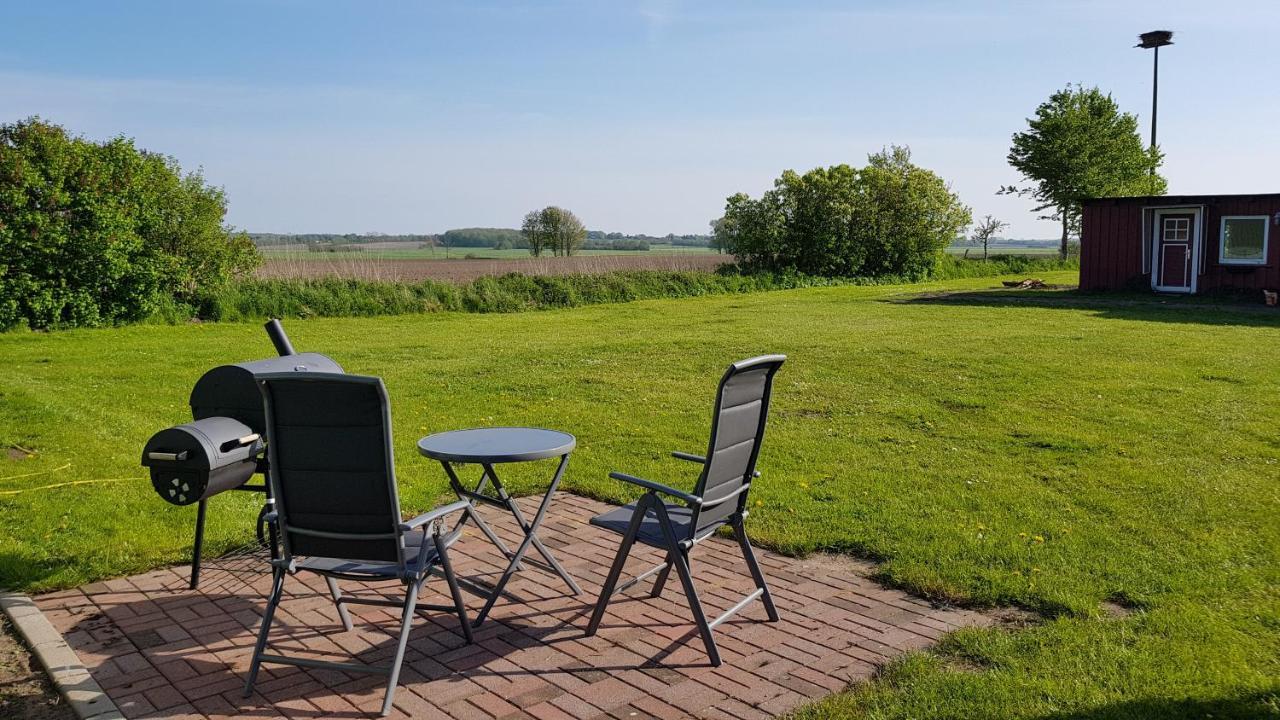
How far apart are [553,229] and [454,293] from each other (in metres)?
44.3

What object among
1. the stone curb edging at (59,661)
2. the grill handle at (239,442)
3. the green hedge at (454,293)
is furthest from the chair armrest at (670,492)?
the green hedge at (454,293)

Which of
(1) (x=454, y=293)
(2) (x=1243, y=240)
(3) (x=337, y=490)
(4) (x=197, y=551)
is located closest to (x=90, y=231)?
(1) (x=454, y=293)

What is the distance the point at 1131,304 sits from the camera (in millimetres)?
23141

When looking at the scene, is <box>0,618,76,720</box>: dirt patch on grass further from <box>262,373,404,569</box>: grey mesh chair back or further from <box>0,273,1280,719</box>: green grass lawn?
<box>262,373,404,569</box>: grey mesh chair back

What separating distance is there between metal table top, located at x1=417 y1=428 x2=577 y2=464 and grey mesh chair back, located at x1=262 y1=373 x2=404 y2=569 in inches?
29.5

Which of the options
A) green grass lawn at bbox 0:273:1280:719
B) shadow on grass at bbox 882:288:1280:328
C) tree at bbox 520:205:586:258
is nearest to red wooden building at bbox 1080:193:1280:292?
shadow on grass at bbox 882:288:1280:328

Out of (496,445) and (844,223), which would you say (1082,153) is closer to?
(844,223)

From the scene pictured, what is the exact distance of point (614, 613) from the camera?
4738 mm

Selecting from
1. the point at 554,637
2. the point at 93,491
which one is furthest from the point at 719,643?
the point at 93,491

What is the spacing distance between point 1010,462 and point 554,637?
4.72 metres

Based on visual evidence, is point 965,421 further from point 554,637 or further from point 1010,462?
point 554,637

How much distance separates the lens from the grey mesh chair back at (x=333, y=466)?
3688mm

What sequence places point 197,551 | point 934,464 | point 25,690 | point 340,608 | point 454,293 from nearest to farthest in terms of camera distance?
point 25,690 < point 340,608 < point 197,551 < point 934,464 < point 454,293

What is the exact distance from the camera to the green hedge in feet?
69.3
